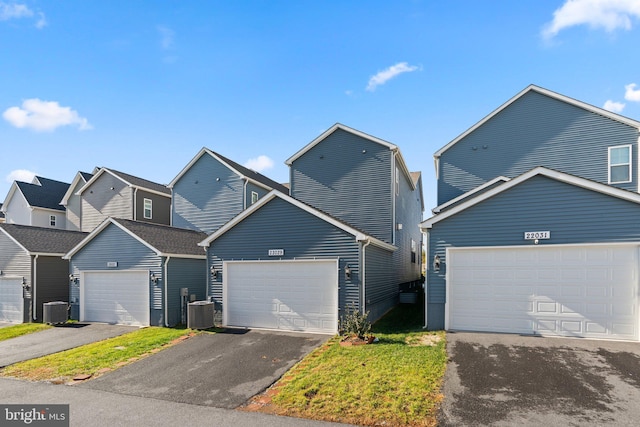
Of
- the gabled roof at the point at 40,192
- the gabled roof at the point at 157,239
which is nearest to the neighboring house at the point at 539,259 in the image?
the gabled roof at the point at 157,239

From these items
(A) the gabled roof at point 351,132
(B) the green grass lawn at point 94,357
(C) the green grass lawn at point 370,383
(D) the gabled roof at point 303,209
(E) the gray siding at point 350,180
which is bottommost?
(B) the green grass lawn at point 94,357

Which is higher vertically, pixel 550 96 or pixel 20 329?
pixel 550 96

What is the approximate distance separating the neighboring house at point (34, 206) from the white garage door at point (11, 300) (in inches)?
565

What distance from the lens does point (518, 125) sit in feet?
51.0

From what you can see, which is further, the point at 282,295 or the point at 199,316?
the point at 199,316

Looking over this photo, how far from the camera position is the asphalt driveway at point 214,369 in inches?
281

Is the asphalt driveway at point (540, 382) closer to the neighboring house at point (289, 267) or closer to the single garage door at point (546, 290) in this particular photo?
the single garage door at point (546, 290)

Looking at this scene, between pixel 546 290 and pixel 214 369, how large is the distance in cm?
920

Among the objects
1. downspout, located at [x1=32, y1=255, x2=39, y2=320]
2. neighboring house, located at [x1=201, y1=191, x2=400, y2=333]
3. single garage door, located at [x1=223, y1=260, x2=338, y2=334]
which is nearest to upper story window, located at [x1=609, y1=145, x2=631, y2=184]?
neighboring house, located at [x1=201, y1=191, x2=400, y2=333]

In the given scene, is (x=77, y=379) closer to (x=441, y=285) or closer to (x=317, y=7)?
(x=441, y=285)

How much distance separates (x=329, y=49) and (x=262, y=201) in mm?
6806

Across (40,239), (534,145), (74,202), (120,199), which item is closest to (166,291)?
(40,239)

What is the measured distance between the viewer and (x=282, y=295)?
484 inches

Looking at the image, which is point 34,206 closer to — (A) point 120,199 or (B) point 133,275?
(A) point 120,199
